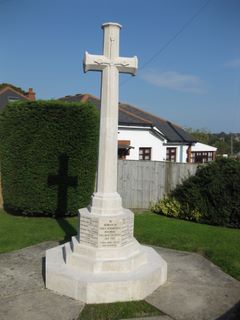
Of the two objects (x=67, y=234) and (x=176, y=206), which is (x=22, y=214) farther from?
(x=176, y=206)

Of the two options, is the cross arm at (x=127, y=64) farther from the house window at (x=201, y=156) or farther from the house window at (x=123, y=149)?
the house window at (x=201, y=156)

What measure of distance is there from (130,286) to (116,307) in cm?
40

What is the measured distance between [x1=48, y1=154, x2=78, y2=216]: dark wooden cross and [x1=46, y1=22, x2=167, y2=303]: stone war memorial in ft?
16.3

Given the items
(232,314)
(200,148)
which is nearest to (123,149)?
(200,148)

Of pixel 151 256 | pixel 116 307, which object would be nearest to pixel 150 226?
pixel 151 256

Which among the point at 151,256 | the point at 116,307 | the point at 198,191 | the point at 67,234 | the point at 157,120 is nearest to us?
the point at 116,307

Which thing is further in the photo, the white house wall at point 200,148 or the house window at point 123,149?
the white house wall at point 200,148

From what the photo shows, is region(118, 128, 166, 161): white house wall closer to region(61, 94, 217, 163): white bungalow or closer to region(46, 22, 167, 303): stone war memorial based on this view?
region(61, 94, 217, 163): white bungalow

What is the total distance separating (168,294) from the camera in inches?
238

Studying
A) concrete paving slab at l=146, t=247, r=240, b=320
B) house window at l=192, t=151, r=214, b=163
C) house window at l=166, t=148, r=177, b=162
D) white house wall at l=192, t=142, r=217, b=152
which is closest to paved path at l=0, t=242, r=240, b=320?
concrete paving slab at l=146, t=247, r=240, b=320

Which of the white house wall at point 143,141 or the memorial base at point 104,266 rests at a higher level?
the white house wall at point 143,141

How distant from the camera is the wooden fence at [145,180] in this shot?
13367 millimetres

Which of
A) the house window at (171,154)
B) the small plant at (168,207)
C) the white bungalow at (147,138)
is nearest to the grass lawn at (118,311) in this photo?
the small plant at (168,207)

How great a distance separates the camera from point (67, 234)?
973 centimetres
